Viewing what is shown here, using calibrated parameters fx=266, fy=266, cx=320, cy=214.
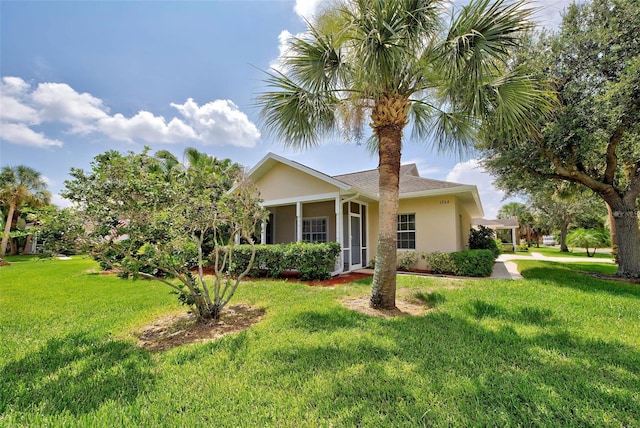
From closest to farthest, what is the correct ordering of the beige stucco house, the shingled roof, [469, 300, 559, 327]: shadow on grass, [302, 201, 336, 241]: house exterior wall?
[469, 300, 559, 327]: shadow on grass → the beige stucco house → the shingled roof → [302, 201, 336, 241]: house exterior wall

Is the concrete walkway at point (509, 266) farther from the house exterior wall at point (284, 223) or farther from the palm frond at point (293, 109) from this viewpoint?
the house exterior wall at point (284, 223)

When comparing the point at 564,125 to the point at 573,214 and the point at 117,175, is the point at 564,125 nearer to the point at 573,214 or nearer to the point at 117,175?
the point at 117,175

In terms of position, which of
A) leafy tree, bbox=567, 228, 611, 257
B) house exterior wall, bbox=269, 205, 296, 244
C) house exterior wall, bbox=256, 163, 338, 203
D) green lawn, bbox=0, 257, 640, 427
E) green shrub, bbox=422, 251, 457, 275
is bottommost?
green lawn, bbox=0, 257, 640, 427

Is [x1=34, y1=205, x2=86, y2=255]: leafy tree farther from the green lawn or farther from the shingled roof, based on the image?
the shingled roof

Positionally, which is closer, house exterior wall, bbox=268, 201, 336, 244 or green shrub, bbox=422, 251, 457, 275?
green shrub, bbox=422, 251, 457, 275

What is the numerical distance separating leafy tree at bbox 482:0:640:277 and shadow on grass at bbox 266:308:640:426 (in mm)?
5124

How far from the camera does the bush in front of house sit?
1026 cm

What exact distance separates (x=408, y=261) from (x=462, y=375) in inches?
345

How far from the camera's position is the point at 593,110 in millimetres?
7715

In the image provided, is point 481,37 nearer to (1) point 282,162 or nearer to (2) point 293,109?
(2) point 293,109

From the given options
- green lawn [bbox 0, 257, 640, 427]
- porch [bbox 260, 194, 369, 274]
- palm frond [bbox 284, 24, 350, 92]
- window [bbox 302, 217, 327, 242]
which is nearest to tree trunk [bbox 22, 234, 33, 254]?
porch [bbox 260, 194, 369, 274]

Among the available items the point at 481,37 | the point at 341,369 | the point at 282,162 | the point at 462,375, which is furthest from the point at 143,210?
the point at 282,162

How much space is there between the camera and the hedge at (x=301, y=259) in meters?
9.45

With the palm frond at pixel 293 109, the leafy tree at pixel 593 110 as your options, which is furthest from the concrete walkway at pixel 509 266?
the palm frond at pixel 293 109
